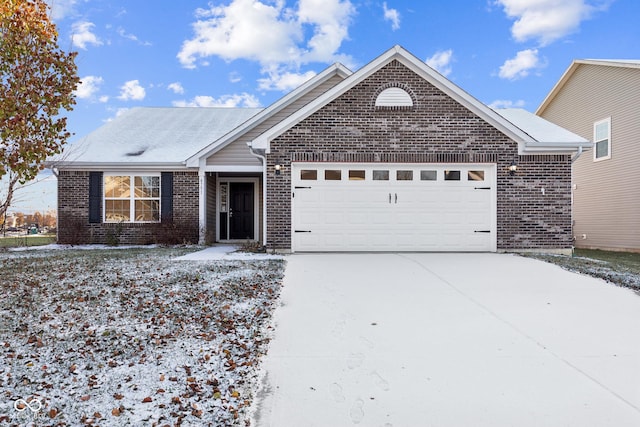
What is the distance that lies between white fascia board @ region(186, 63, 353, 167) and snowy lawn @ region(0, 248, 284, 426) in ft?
19.8

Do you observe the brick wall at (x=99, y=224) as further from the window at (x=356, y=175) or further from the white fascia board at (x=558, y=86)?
the white fascia board at (x=558, y=86)

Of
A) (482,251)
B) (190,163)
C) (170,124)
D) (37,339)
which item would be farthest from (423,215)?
(170,124)

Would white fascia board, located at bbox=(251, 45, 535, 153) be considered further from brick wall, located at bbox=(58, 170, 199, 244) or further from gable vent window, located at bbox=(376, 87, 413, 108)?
brick wall, located at bbox=(58, 170, 199, 244)

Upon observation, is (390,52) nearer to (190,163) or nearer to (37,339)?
(190,163)

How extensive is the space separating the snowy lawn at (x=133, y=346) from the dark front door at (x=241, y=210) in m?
7.52

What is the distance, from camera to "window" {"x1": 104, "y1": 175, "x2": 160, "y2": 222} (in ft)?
43.2

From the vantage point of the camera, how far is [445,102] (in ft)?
33.7

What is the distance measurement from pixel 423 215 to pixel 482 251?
1762 millimetres

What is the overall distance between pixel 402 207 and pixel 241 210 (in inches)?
259

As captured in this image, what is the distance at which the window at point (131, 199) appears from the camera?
13.2m

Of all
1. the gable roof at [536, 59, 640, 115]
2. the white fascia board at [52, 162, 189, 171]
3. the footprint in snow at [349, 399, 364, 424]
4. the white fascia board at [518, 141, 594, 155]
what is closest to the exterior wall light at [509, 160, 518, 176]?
the white fascia board at [518, 141, 594, 155]

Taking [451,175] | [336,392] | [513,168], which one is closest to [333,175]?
[451,175]

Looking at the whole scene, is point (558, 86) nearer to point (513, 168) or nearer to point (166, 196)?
point (513, 168)

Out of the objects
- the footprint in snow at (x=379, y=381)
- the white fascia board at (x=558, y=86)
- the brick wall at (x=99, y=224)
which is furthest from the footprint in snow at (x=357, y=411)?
the white fascia board at (x=558, y=86)
